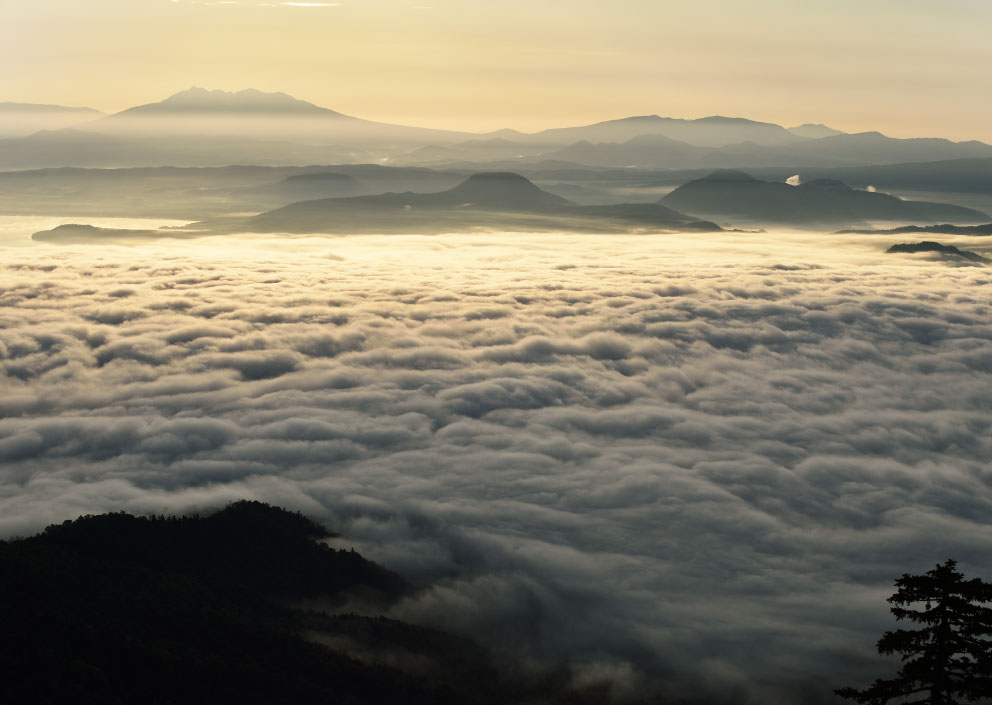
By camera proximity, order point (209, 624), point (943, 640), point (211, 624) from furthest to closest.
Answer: point (211, 624)
point (209, 624)
point (943, 640)

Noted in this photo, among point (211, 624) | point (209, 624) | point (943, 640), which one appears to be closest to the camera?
point (943, 640)

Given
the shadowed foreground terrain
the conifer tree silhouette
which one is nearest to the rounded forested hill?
the shadowed foreground terrain

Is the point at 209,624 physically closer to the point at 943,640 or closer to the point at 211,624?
the point at 211,624

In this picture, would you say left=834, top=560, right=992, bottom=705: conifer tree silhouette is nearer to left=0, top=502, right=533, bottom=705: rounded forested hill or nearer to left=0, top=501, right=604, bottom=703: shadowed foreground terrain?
left=0, top=502, right=533, bottom=705: rounded forested hill

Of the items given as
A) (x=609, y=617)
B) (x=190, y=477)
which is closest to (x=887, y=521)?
(x=609, y=617)

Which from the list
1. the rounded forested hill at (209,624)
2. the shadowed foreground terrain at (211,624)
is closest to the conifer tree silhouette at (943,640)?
the rounded forested hill at (209,624)

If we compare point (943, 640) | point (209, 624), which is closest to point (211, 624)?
point (209, 624)

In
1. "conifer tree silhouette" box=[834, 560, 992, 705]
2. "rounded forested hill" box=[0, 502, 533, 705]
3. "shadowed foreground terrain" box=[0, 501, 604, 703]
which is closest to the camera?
"conifer tree silhouette" box=[834, 560, 992, 705]
